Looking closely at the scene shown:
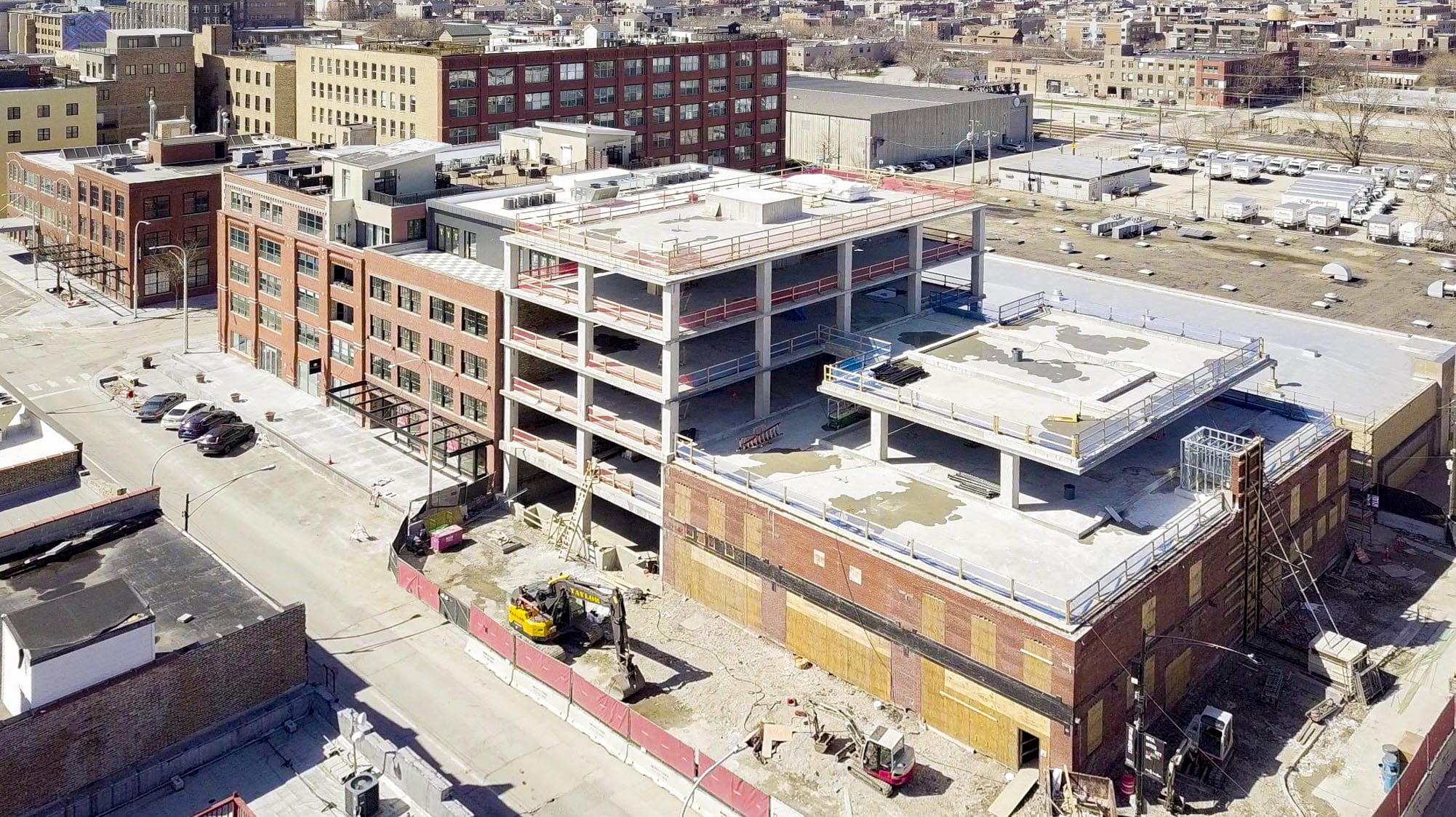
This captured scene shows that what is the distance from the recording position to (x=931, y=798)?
3962cm

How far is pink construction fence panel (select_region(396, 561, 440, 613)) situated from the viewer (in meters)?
51.3

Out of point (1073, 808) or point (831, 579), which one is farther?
point (831, 579)

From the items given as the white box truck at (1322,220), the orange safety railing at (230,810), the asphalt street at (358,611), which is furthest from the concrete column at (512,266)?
the white box truck at (1322,220)

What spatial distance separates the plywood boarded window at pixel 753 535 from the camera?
48094mm

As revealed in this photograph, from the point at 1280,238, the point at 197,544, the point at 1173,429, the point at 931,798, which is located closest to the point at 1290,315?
the point at 1173,429

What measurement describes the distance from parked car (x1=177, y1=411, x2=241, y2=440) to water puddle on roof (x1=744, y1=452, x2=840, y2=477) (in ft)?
106

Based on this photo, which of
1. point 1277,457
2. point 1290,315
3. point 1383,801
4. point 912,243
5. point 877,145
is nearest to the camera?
point 1383,801

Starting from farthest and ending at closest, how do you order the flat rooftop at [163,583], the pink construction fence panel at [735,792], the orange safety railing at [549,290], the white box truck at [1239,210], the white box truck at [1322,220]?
the white box truck at [1239,210] → the white box truck at [1322,220] → the orange safety railing at [549,290] → the pink construction fence panel at [735,792] → the flat rooftop at [163,583]

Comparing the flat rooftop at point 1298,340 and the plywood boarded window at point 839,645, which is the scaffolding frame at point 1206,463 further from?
the plywood boarded window at point 839,645

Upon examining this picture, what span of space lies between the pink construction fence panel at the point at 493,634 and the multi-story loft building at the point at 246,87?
9983cm

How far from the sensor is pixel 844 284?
58.6 metres

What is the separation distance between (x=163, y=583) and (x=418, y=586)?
14475mm

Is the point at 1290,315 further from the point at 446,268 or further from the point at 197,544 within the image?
the point at 197,544

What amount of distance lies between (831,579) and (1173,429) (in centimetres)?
1931
